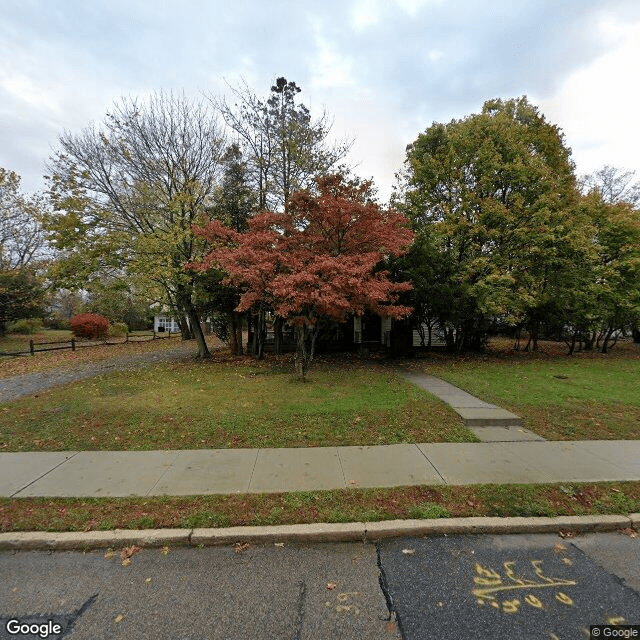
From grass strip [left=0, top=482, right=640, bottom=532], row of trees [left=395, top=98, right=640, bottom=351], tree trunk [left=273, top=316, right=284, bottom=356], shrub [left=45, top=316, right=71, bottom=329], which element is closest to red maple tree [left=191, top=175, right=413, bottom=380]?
row of trees [left=395, top=98, right=640, bottom=351]

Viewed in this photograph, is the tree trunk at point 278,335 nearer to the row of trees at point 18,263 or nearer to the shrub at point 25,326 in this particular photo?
the row of trees at point 18,263

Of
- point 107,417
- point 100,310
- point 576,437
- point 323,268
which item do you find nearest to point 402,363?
point 323,268

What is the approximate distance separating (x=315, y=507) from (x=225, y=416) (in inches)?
133

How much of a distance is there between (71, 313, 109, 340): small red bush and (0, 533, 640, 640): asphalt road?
84.6 feet

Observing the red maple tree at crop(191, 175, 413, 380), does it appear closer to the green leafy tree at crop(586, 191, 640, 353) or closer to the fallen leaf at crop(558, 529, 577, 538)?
the fallen leaf at crop(558, 529, 577, 538)

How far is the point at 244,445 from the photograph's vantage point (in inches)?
205

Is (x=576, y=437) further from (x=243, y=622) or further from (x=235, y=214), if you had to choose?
(x=235, y=214)

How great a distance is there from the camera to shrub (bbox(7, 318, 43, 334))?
82.2ft

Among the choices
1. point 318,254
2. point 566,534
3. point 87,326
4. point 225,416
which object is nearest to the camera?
point 566,534

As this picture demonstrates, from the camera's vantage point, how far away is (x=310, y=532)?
3.18 metres

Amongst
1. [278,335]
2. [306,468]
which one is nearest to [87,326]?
[278,335]

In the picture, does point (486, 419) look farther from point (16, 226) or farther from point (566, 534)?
point (16, 226)

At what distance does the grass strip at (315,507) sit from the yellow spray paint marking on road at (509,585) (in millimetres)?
639

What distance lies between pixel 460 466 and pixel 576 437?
103 inches
